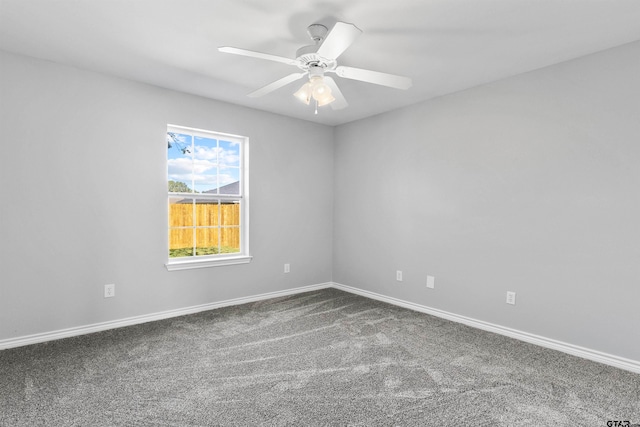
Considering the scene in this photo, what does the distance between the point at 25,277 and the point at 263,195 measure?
7.84 ft

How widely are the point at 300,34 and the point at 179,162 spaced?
2.09 metres

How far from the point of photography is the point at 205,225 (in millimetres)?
4012

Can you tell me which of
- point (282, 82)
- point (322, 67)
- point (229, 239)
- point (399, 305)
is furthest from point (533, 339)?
point (229, 239)

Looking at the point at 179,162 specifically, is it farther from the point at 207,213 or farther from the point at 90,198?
the point at 90,198

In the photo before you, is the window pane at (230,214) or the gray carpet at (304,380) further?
the window pane at (230,214)

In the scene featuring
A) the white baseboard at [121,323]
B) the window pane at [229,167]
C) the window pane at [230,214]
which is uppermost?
the window pane at [229,167]

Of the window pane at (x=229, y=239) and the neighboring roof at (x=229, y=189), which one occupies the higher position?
the neighboring roof at (x=229, y=189)

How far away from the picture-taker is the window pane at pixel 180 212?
376 cm

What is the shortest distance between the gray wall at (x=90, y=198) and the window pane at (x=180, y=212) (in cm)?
18

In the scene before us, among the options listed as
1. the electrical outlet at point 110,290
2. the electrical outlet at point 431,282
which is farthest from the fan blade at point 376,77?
the electrical outlet at point 110,290

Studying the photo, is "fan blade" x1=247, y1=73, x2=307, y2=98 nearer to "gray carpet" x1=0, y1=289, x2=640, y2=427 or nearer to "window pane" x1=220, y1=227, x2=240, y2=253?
"window pane" x1=220, y1=227, x2=240, y2=253

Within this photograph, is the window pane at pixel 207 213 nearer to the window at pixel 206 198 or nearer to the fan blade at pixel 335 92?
the window at pixel 206 198

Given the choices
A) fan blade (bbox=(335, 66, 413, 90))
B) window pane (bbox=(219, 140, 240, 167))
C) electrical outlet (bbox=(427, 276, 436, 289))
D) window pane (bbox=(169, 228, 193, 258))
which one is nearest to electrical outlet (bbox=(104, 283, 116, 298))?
window pane (bbox=(169, 228, 193, 258))

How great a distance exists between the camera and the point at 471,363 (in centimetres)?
259
